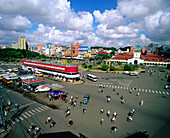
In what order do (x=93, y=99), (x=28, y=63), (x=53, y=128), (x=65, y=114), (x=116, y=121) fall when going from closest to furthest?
(x=53, y=128) → (x=116, y=121) → (x=65, y=114) → (x=93, y=99) → (x=28, y=63)

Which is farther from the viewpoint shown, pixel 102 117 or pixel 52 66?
pixel 52 66

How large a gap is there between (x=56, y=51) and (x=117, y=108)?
18928 centimetres

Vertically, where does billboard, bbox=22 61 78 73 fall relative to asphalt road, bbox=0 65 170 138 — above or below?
above

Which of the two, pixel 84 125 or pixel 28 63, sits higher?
pixel 28 63

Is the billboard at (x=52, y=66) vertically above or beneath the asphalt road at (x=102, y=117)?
above

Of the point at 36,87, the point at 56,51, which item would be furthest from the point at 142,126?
the point at 56,51

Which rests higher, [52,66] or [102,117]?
[52,66]

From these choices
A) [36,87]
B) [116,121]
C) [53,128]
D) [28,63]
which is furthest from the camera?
[28,63]

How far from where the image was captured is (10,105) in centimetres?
2358

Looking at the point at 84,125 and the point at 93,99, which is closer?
the point at 84,125

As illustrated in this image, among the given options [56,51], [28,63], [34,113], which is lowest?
[34,113]

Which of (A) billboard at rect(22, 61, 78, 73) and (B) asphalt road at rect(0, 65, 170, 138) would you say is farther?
(A) billboard at rect(22, 61, 78, 73)

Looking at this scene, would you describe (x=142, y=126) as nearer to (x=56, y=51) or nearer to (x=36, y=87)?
(x=36, y=87)

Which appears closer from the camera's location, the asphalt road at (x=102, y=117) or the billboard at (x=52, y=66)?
the asphalt road at (x=102, y=117)
